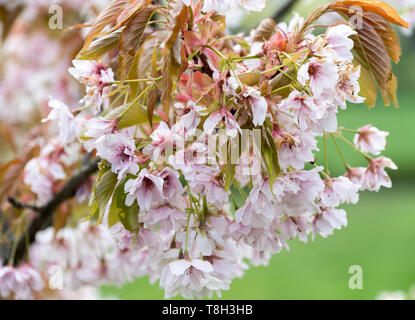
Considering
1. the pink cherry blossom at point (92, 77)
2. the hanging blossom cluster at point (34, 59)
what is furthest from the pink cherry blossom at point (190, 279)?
the hanging blossom cluster at point (34, 59)

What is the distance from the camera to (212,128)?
55cm

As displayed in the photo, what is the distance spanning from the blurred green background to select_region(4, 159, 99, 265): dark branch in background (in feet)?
4.44

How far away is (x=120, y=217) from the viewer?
638 mm

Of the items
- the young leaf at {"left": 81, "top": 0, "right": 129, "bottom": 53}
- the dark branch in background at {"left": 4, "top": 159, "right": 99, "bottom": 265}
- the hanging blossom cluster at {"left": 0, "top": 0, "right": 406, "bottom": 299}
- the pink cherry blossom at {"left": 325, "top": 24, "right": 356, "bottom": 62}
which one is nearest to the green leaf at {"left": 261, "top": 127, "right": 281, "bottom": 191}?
the hanging blossom cluster at {"left": 0, "top": 0, "right": 406, "bottom": 299}

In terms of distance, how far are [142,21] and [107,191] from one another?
21cm

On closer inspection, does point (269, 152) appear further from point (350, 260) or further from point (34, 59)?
point (350, 260)

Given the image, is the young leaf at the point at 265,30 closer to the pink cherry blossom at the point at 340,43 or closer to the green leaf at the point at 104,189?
the pink cherry blossom at the point at 340,43

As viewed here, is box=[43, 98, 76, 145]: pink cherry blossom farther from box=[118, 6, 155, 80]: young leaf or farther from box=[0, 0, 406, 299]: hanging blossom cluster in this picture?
box=[118, 6, 155, 80]: young leaf
